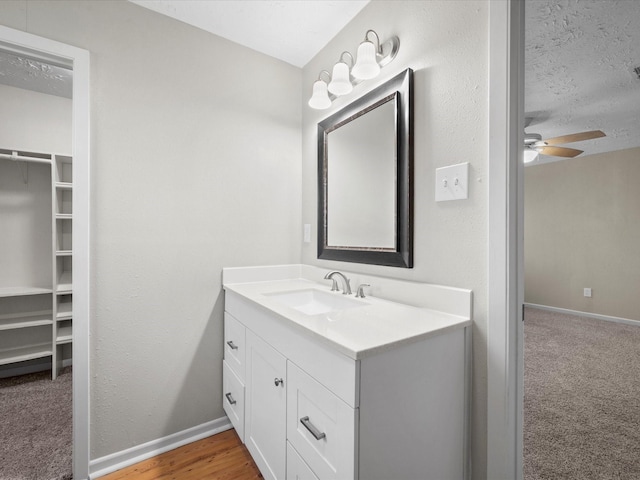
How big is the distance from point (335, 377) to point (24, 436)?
2.00 m

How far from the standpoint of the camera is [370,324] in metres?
0.96

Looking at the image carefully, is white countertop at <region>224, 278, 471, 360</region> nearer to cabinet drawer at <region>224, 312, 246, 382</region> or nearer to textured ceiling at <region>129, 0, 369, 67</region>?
cabinet drawer at <region>224, 312, 246, 382</region>

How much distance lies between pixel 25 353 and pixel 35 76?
211 centimetres

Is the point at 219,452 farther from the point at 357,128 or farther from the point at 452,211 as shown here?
the point at 357,128

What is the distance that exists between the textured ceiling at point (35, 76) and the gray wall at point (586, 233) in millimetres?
5806

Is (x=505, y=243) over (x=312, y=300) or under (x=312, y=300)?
over

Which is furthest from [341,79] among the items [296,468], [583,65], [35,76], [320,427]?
[35,76]

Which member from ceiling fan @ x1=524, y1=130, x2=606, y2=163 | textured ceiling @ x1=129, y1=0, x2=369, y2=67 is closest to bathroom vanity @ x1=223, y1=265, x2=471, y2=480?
textured ceiling @ x1=129, y1=0, x2=369, y2=67

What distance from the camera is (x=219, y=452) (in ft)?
5.12

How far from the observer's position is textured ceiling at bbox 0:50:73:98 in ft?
6.31

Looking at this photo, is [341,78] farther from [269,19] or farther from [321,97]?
[269,19]

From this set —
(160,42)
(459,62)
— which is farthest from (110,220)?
(459,62)

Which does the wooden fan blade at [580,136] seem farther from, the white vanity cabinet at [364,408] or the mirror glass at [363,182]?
the white vanity cabinet at [364,408]

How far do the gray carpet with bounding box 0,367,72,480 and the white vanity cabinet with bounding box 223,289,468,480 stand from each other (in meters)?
1.15
